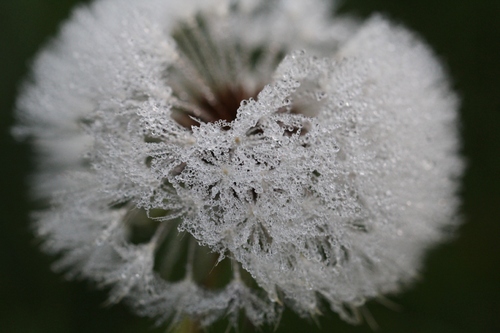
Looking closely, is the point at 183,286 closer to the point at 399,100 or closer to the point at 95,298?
the point at 399,100

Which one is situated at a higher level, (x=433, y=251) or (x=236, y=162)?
(x=433, y=251)

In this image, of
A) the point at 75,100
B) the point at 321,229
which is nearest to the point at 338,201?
the point at 321,229

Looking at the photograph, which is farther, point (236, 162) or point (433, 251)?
point (433, 251)

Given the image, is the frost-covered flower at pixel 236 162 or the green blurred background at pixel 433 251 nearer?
the frost-covered flower at pixel 236 162

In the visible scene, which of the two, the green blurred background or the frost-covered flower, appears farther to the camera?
the green blurred background
